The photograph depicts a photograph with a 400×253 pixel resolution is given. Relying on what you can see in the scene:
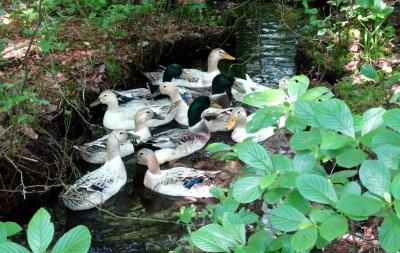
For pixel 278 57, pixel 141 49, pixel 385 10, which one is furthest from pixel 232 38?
pixel 385 10

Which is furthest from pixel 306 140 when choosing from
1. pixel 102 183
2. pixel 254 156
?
pixel 102 183

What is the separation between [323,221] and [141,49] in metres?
8.38

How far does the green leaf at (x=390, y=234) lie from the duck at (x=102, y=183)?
4.55 m

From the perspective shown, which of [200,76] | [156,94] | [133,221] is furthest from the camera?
[200,76]

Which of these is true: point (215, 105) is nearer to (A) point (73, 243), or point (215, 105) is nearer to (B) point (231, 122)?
(B) point (231, 122)

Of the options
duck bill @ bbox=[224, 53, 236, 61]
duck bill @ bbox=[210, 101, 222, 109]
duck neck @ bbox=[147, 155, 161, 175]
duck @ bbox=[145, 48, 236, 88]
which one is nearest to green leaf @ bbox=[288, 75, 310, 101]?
duck neck @ bbox=[147, 155, 161, 175]

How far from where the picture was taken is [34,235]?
1416 mm

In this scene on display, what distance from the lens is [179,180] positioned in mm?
6434

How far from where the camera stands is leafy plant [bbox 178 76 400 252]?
145 centimetres

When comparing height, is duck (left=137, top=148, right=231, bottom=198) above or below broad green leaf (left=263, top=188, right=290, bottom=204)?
below

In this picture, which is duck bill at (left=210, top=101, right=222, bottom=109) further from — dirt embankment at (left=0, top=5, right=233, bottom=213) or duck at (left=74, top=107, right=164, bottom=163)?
dirt embankment at (left=0, top=5, right=233, bottom=213)

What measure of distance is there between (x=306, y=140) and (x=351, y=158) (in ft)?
0.60

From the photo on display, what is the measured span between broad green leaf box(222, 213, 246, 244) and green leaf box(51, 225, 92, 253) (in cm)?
43

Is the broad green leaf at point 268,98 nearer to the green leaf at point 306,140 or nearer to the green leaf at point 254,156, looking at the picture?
the green leaf at point 306,140
